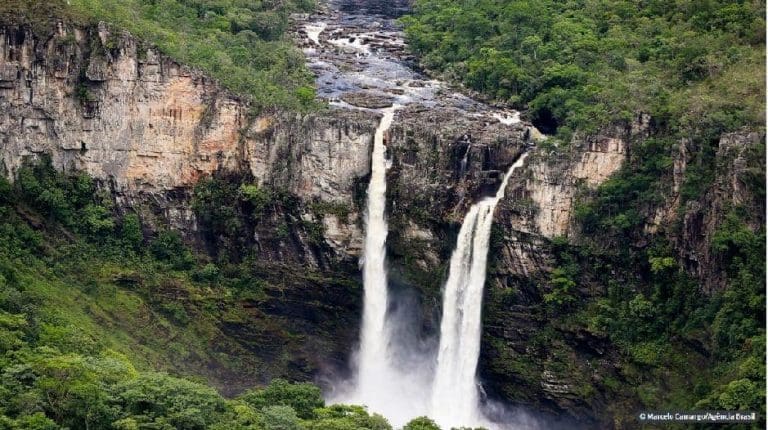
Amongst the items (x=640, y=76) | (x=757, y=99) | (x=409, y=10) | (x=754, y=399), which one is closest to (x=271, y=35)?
(x=409, y=10)

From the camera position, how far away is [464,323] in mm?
51469

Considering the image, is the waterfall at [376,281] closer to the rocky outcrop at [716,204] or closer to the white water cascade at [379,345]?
the white water cascade at [379,345]

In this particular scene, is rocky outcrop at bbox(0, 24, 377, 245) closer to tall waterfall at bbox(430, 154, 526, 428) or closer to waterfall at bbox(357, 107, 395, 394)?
waterfall at bbox(357, 107, 395, 394)

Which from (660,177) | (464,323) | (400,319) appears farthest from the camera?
(400,319)

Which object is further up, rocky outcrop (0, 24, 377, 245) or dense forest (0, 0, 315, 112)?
dense forest (0, 0, 315, 112)

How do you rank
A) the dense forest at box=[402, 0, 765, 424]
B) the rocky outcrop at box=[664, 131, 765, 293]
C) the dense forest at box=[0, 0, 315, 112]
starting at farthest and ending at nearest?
the dense forest at box=[0, 0, 315, 112]
the rocky outcrop at box=[664, 131, 765, 293]
the dense forest at box=[402, 0, 765, 424]

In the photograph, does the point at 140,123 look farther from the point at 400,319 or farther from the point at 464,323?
the point at 464,323

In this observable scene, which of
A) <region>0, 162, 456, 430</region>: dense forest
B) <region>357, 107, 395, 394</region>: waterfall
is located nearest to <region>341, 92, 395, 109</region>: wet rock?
<region>357, 107, 395, 394</region>: waterfall

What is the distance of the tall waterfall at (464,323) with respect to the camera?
167 feet

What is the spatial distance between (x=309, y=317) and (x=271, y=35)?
13588 mm

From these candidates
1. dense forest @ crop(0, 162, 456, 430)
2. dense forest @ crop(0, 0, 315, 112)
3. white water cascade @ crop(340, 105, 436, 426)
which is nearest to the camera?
dense forest @ crop(0, 162, 456, 430)

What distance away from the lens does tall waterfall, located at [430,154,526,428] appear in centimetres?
5084

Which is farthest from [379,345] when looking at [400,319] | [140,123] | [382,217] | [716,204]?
[716,204]

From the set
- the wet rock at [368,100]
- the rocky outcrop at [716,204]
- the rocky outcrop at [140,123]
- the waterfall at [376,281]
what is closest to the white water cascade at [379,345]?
the waterfall at [376,281]
